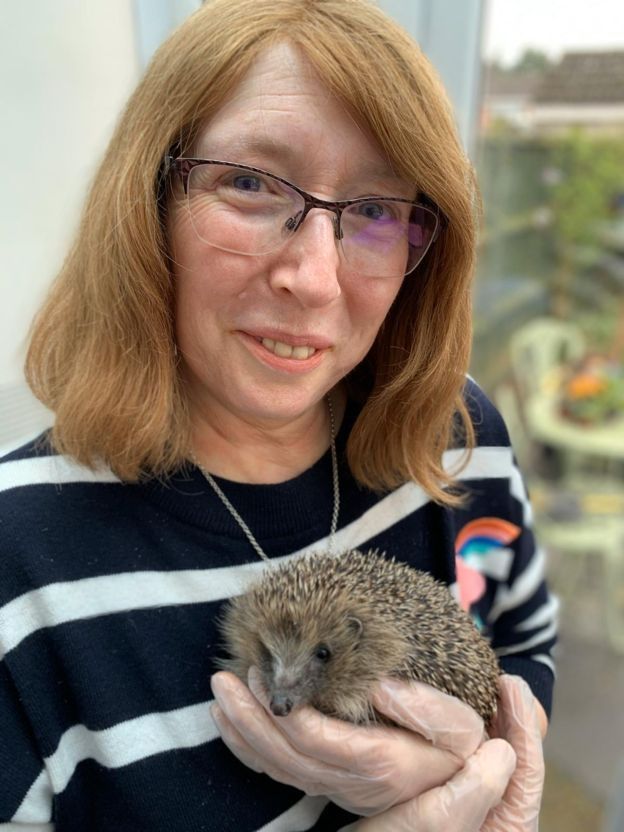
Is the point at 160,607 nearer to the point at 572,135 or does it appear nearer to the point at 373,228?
the point at 373,228

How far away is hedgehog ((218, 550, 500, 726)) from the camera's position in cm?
110

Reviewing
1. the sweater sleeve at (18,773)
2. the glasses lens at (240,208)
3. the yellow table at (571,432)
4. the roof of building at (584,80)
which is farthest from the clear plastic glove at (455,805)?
the roof of building at (584,80)

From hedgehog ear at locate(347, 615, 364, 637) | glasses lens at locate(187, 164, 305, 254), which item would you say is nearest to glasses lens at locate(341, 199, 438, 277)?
glasses lens at locate(187, 164, 305, 254)

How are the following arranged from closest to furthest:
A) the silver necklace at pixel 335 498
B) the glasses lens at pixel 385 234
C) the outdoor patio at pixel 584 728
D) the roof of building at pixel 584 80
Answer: the glasses lens at pixel 385 234 → the silver necklace at pixel 335 498 → the outdoor patio at pixel 584 728 → the roof of building at pixel 584 80

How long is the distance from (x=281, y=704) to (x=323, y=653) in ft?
0.65

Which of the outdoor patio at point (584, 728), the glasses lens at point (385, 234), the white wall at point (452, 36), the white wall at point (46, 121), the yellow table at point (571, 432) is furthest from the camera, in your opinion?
the yellow table at point (571, 432)

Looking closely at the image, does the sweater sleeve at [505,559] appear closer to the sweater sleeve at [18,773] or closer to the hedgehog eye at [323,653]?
the hedgehog eye at [323,653]

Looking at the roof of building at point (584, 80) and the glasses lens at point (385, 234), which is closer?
the glasses lens at point (385, 234)

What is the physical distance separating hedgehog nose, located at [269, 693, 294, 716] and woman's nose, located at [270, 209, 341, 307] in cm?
66

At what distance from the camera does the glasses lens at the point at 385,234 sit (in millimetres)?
1026

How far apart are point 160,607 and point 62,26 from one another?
1.34 metres

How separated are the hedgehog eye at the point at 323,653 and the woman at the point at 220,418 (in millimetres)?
145

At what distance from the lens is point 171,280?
1052mm

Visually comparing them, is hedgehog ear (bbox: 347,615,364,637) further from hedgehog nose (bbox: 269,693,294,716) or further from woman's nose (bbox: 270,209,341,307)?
woman's nose (bbox: 270,209,341,307)
